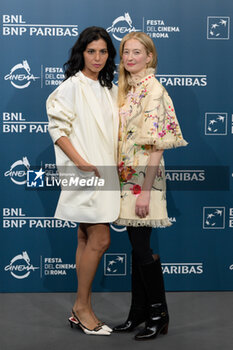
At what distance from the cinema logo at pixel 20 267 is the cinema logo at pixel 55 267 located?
0.06 metres

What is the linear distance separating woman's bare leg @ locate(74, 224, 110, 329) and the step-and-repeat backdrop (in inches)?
27.1

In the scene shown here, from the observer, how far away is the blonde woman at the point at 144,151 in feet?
8.76

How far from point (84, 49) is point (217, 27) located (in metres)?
1.11

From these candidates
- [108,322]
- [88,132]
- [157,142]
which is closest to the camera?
[157,142]

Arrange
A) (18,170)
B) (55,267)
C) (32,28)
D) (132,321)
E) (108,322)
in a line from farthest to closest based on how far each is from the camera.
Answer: (55,267), (18,170), (32,28), (108,322), (132,321)

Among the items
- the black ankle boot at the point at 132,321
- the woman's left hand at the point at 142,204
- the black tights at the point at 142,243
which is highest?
the woman's left hand at the point at 142,204

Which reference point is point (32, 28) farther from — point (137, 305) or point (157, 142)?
point (137, 305)

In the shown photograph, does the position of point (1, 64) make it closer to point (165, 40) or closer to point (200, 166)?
point (165, 40)

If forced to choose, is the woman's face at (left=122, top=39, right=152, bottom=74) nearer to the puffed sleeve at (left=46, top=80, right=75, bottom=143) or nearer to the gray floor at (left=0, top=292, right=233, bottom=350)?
the puffed sleeve at (left=46, top=80, right=75, bottom=143)

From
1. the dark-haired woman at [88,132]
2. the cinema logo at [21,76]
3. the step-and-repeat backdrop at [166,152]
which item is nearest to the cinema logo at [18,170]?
the step-and-repeat backdrop at [166,152]

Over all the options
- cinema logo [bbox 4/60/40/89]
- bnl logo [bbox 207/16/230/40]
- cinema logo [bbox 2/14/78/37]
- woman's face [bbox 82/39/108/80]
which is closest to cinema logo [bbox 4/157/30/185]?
cinema logo [bbox 4/60/40/89]

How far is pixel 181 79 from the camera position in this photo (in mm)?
3428

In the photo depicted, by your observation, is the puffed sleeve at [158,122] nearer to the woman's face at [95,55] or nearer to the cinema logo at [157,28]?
the woman's face at [95,55]

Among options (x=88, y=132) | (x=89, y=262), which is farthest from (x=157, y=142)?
(x=89, y=262)
